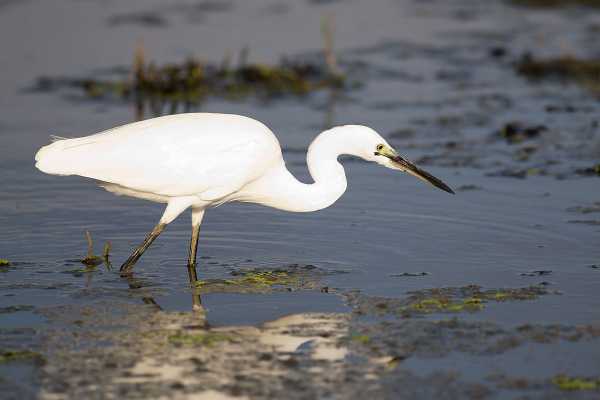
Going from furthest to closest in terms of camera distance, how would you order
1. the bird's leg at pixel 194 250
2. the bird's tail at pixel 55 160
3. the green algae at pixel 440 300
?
the bird's leg at pixel 194 250 < the bird's tail at pixel 55 160 < the green algae at pixel 440 300

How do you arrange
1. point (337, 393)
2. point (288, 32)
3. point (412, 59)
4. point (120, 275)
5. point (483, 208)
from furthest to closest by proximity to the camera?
point (288, 32) < point (412, 59) < point (483, 208) < point (120, 275) < point (337, 393)

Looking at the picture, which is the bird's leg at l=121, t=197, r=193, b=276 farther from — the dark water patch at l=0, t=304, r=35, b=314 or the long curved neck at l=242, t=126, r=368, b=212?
the dark water patch at l=0, t=304, r=35, b=314

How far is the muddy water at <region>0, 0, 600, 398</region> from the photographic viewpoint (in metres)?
6.91

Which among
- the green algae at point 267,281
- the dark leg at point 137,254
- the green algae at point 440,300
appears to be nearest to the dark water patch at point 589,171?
the green algae at point 440,300

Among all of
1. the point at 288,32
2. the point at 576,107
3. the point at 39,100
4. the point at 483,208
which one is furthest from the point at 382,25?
the point at 483,208

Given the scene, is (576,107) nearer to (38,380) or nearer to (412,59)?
(412,59)

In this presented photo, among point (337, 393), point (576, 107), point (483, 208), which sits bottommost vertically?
point (337, 393)

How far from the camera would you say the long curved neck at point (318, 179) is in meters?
7.96

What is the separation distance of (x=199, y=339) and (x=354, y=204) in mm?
3585

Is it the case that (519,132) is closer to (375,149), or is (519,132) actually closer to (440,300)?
(375,149)

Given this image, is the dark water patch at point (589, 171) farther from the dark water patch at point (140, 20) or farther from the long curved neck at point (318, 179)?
the dark water patch at point (140, 20)

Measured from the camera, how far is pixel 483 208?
9.55 meters

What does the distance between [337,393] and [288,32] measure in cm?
1144

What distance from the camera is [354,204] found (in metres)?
9.77
